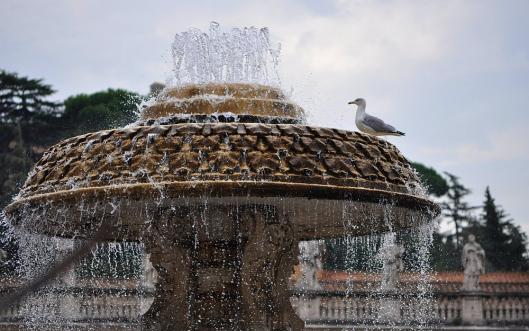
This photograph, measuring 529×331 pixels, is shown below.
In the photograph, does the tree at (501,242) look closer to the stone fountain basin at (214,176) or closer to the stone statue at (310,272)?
the stone statue at (310,272)

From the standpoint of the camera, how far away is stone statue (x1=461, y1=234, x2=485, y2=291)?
2298 cm

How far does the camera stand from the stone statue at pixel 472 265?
23.0 meters

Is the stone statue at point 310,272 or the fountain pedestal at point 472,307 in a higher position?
the stone statue at point 310,272

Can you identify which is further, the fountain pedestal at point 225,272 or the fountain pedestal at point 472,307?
the fountain pedestal at point 472,307

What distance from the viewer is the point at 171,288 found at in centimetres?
642

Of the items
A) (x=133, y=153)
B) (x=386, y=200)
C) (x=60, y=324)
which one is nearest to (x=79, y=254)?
(x=133, y=153)

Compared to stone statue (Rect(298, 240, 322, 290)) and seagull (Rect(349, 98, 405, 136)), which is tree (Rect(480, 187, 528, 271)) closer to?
stone statue (Rect(298, 240, 322, 290))

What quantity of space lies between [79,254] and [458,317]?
18645mm

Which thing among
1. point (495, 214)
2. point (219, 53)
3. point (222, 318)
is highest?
point (495, 214)

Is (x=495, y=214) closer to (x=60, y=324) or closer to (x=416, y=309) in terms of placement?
(x=416, y=309)

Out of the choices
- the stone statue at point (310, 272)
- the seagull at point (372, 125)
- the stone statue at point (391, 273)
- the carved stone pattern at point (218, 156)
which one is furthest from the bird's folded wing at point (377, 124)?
the stone statue at point (310, 272)

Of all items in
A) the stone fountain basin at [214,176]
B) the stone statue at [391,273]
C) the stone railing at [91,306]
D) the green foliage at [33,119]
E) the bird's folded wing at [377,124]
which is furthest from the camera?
the green foliage at [33,119]

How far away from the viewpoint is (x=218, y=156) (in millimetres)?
5434

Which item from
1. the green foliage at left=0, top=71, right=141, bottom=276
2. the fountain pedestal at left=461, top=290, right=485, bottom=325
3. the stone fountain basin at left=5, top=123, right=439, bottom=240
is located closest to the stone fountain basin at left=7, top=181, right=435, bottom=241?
the stone fountain basin at left=5, top=123, right=439, bottom=240
